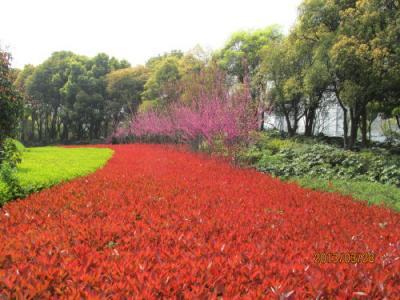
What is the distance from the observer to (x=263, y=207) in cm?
495

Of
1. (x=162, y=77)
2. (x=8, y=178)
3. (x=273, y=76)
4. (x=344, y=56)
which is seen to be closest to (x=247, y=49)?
(x=162, y=77)

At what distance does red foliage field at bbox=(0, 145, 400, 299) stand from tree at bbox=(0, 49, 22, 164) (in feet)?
5.48

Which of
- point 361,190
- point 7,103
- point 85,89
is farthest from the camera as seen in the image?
point 85,89

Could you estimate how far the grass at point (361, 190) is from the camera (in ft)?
21.0

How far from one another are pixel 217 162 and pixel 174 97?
42.6 feet

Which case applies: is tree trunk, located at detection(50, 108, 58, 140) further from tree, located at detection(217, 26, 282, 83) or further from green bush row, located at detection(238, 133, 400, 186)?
green bush row, located at detection(238, 133, 400, 186)

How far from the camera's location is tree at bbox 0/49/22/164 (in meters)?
5.97

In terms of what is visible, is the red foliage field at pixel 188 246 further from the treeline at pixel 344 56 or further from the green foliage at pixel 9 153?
the treeline at pixel 344 56

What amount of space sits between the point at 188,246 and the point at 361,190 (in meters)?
5.39

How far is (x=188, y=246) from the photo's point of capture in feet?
10.1

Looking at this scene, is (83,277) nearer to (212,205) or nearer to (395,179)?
(212,205)

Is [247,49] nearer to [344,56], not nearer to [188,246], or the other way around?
[344,56]

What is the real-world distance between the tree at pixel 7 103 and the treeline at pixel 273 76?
483 mm
